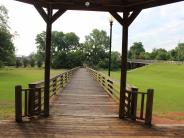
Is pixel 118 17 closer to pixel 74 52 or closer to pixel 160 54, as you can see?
pixel 74 52

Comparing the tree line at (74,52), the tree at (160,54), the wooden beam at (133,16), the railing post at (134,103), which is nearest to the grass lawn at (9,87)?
the railing post at (134,103)

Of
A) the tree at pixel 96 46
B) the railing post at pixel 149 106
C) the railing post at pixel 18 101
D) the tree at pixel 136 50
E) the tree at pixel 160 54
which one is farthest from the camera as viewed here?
the tree at pixel 136 50

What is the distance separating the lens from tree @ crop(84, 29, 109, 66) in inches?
3893

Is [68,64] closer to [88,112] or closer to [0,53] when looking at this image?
[0,53]

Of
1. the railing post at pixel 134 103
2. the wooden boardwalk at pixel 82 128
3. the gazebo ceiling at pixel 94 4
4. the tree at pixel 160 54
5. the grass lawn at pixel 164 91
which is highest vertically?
the gazebo ceiling at pixel 94 4

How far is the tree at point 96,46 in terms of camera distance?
98875 millimetres

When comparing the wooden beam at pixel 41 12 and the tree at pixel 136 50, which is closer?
the wooden beam at pixel 41 12

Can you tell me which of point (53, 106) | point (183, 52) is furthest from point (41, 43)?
point (53, 106)

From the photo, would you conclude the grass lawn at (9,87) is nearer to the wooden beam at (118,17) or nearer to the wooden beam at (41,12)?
the wooden beam at (41,12)

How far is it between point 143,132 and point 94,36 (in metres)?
102

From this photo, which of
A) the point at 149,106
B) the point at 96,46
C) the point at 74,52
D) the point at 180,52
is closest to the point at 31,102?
the point at 149,106

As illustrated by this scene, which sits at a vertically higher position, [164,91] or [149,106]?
[149,106]

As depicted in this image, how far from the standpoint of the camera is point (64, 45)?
10669 cm

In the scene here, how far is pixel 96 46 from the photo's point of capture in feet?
341
